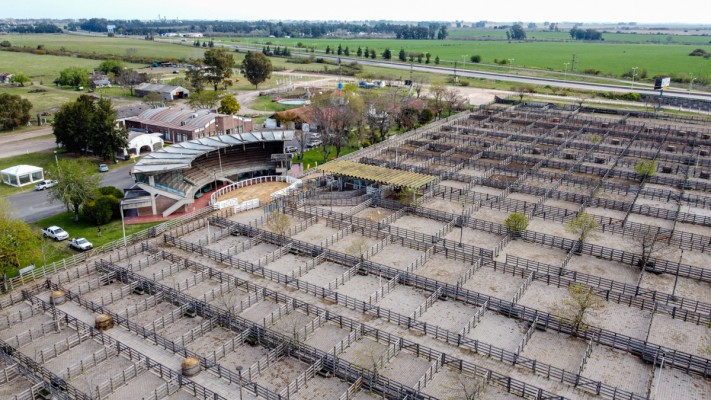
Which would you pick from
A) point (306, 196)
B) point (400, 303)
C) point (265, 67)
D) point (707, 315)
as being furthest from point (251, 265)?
point (265, 67)

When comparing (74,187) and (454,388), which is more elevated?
(74,187)

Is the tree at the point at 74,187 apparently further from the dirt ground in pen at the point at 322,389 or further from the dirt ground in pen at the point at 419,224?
the dirt ground in pen at the point at 322,389

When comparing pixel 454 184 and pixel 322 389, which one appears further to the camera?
pixel 454 184

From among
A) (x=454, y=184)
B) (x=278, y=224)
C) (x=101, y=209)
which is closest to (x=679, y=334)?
(x=278, y=224)

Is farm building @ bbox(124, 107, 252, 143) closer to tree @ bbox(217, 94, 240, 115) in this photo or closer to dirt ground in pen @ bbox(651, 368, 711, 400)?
tree @ bbox(217, 94, 240, 115)

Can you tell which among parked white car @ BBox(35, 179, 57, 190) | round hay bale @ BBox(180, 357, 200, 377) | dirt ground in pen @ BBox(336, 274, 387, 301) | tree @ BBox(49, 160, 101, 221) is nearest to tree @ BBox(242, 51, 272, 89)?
parked white car @ BBox(35, 179, 57, 190)

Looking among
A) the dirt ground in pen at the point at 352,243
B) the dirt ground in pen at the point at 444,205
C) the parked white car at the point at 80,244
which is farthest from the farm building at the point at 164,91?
the dirt ground in pen at the point at 352,243

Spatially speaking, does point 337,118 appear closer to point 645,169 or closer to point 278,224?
point 278,224

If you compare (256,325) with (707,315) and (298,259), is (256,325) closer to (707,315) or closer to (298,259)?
(298,259)
